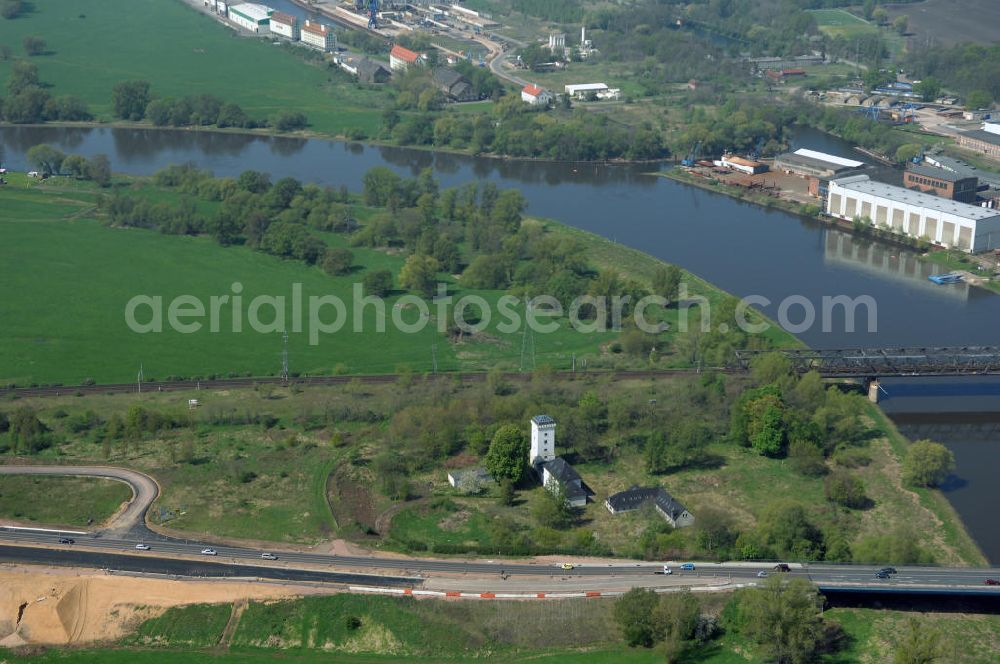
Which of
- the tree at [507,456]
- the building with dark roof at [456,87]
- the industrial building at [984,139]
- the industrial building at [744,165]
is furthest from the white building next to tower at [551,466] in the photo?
the building with dark roof at [456,87]

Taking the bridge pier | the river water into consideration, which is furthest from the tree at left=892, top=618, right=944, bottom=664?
the bridge pier

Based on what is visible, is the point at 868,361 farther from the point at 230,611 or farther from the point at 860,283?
the point at 230,611

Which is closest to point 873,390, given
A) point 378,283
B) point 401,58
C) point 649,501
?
point 649,501

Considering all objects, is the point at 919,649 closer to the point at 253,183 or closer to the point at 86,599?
the point at 86,599

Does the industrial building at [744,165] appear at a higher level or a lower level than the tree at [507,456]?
higher

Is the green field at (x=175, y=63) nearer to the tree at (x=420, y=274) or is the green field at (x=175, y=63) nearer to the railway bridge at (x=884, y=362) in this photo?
the tree at (x=420, y=274)

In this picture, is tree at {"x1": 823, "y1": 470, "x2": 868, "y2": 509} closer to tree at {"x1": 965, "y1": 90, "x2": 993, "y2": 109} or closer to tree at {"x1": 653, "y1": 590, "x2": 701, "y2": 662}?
tree at {"x1": 653, "y1": 590, "x2": 701, "y2": 662}
